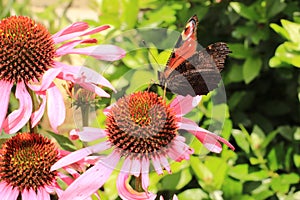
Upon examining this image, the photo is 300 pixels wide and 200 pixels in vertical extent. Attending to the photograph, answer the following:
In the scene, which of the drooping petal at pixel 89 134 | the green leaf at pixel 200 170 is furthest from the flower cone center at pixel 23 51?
the green leaf at pixel 200 170

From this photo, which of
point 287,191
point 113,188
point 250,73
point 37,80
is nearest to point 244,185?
point 287,191

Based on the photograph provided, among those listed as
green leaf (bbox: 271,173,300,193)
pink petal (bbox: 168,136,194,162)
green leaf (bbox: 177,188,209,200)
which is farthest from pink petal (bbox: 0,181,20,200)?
green leaf (bbox: 271,173,300,193)

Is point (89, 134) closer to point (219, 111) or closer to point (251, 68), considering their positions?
point (219, 111)

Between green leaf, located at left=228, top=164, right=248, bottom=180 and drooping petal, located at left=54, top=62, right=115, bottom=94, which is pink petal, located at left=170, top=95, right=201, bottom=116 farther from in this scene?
green leaf, located at left=228, top=164, right=248, bottom=180

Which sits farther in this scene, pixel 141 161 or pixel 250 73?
pixel 250 73

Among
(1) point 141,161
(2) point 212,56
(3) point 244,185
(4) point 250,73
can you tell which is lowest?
(3) point 244,185

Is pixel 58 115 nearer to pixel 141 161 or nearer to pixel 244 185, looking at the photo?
pixel 141 161
